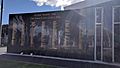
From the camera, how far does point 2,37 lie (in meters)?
28.9

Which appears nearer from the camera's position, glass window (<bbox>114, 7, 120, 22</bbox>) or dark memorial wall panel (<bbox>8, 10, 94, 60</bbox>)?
glass window (<bbox>114, 7, 120, 22</bbox>)

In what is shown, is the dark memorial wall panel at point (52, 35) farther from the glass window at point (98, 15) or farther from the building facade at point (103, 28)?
the glass window at point (98, 15)

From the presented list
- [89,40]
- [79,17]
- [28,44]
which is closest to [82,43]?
[89,40]

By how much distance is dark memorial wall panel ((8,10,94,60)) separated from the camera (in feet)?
57.9

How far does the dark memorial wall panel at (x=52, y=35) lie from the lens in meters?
17.7

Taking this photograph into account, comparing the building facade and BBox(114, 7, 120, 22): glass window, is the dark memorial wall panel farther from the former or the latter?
BBox(114, 7, 120, 22): glass window

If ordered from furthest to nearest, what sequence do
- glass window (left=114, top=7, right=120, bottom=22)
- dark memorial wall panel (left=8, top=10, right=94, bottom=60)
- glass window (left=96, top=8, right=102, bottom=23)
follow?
dark memorial wall panel (left=8, top=10, right=94, bottom=60) → glass window (left=96, top=8, right=102, bottom=23) → glass window (left=114, top=7, right=120, bottom=22)

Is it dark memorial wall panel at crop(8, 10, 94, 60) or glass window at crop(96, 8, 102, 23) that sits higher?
glass window at crop(96, 8, 102, 23)

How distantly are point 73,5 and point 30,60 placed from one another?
403 inches

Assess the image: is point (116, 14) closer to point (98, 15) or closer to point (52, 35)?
point (98, 15)

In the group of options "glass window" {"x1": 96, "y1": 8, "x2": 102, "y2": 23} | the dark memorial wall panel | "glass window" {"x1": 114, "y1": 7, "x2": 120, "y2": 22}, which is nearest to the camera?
"glass window" {"x1": 114, "y1": 7, "x2": 120, "y2": 22}

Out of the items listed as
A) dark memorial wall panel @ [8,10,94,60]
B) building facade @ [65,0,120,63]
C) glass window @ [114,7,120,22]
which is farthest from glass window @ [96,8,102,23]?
glass window @ [114,7,120,22]

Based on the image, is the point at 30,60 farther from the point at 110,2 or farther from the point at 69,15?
the point at 110,2

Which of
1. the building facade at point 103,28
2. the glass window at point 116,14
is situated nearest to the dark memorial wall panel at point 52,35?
the building facade at point 103,28
